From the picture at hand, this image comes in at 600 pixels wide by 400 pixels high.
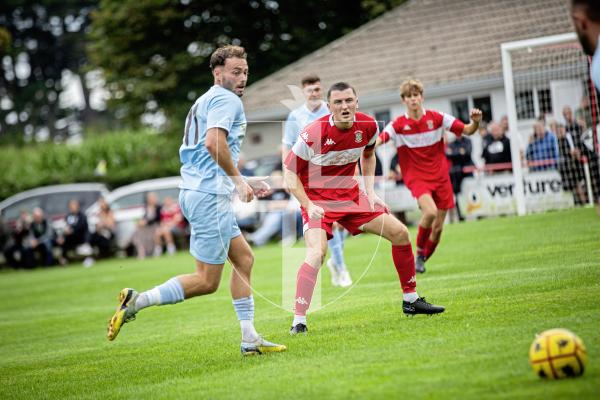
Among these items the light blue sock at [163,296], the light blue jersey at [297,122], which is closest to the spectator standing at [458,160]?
the light blue jersey at [297,122]

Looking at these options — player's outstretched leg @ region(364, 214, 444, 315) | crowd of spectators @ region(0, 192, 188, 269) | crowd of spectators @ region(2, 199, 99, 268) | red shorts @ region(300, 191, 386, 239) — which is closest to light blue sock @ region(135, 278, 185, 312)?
red shorts @ region(300, 191, 386, 239)

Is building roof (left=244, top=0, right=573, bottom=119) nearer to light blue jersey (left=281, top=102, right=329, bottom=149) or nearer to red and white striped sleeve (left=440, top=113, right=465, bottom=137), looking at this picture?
red and white striped sleeve (left=440, top=113, right=465, bottom=137)

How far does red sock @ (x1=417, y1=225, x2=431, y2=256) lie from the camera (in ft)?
39.4

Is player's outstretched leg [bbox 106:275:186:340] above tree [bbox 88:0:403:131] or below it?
below

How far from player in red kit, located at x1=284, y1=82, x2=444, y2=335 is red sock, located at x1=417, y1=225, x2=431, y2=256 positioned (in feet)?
11.7

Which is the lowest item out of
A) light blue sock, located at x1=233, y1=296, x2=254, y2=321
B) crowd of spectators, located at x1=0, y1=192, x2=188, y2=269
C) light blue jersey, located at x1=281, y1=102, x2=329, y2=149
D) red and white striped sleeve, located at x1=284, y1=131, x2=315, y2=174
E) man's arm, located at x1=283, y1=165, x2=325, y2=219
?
crowd of spectators, located at x1=0, y1=192, x2=188, y2=269

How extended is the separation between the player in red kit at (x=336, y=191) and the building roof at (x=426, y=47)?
61.9 ft

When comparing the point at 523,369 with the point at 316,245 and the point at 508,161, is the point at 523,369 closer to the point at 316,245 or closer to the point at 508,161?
the point at 316,245

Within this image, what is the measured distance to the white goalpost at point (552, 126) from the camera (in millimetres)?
19062

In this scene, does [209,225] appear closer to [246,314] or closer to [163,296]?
[163,296]

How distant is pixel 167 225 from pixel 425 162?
1473 cm

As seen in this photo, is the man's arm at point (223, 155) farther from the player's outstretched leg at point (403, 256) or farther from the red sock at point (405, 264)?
the red sock at point (405, 264)

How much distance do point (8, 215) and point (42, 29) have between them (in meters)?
34.4

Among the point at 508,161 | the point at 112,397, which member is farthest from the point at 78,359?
the point at 508,161
